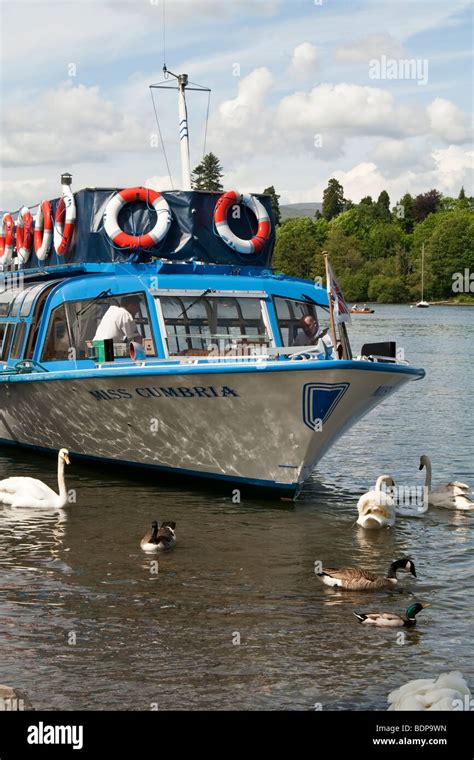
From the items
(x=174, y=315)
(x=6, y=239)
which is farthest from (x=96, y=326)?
(x=6, y=239)

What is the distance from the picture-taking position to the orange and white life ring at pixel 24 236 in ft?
76.7

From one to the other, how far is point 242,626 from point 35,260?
13.3 m

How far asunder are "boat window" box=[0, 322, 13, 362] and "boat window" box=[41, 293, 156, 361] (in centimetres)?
203

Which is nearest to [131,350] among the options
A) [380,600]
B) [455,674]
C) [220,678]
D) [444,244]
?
[380,600]

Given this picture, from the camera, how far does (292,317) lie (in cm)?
1922

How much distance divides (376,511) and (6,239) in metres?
12.6

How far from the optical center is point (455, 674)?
9.23m

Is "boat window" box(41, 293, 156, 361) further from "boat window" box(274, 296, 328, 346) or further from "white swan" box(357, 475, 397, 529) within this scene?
"white swan" box(357, 475, 397, 529)

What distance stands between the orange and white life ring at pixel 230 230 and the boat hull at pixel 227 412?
12.7 ft

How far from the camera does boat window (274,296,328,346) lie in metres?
19.0

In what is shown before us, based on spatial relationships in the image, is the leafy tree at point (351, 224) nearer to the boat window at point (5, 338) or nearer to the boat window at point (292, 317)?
the boat window at point (5, 338)

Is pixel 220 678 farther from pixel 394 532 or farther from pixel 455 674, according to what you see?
pixel 394 532

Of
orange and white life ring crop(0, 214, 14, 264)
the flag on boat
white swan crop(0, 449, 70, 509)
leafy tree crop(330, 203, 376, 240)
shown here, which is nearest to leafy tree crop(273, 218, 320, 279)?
leafy tree crop(330, 203, 376, 240)

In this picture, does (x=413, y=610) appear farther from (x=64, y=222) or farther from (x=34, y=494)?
(x=64, y=222)
